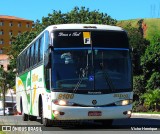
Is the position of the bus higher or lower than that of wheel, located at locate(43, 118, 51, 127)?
higher

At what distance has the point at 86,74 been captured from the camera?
1642 cm

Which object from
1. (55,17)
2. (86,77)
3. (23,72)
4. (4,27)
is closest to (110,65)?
(86,77)

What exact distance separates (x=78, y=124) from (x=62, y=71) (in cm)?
428

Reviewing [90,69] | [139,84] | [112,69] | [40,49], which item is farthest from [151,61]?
[90,69]

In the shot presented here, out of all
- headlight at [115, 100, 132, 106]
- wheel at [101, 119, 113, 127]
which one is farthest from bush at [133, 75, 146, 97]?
headlight at [115, 100, 132, 106]

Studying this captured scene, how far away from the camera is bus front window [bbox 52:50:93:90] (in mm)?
16328

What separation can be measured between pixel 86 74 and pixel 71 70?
1.66 feet

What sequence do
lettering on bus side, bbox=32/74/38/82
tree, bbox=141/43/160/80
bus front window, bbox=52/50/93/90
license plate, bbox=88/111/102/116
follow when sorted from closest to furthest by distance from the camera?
license plate, bbox=88/111/102/116
bus front window, bbox=52/50/93/90
lettering on bus side, bbox=32/74/38/82
tree, bbox=141/43/160/80

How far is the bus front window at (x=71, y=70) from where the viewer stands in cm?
1633

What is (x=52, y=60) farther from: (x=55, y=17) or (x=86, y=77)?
(x=55, y=17)

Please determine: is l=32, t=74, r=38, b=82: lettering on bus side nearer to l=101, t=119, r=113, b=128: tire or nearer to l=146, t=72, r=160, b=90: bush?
l=101, t=119, r=113, b=128: tire

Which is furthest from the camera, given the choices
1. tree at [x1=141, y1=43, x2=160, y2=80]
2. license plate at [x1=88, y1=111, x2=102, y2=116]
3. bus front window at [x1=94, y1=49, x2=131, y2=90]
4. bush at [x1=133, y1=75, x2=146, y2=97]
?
bush at [x1=133, y1=75, x2=146, y2=97]

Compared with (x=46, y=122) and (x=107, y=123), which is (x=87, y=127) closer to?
(x=107, y=123)

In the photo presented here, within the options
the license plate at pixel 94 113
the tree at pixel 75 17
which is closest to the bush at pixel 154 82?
the tree at pixel 75 17
